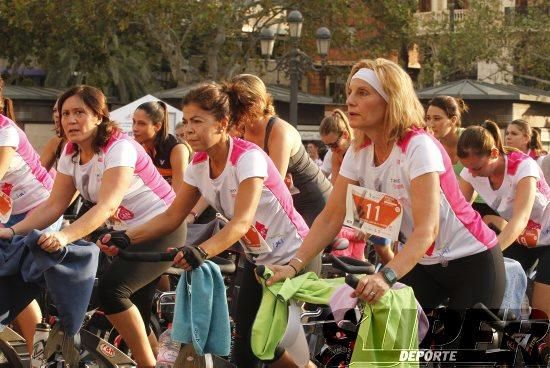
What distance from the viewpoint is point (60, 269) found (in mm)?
5910

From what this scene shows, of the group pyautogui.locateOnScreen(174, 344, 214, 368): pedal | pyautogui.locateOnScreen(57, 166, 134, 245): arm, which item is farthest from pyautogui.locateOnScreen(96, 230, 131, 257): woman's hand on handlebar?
pyautogui.locateOnScreen(174, 344, 214, 368): pedal

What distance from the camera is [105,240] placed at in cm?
600

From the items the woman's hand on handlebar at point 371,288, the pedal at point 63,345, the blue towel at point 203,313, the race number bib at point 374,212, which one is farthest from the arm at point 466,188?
the woman's hand on handlebar at point 371,288

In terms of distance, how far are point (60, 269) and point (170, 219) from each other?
655mm

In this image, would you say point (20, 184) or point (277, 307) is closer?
point (277, 307)

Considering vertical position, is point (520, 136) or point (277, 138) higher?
point (277, 138)

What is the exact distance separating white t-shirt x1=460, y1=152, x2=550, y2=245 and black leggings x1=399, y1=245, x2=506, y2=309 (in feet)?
6.69

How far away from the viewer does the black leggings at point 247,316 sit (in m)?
5.96

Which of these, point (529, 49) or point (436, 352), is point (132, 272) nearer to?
point (436, 352)

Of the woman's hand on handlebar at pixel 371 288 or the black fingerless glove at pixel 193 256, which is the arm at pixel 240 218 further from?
the woman's hand on handlebar at pixel 371 288

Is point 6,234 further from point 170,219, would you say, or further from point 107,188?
point 170,219

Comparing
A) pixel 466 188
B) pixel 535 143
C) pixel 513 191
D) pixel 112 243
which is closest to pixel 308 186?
pixel 466 188

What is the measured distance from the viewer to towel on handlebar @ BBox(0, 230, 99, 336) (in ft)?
19.3

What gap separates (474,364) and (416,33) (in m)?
39.4
